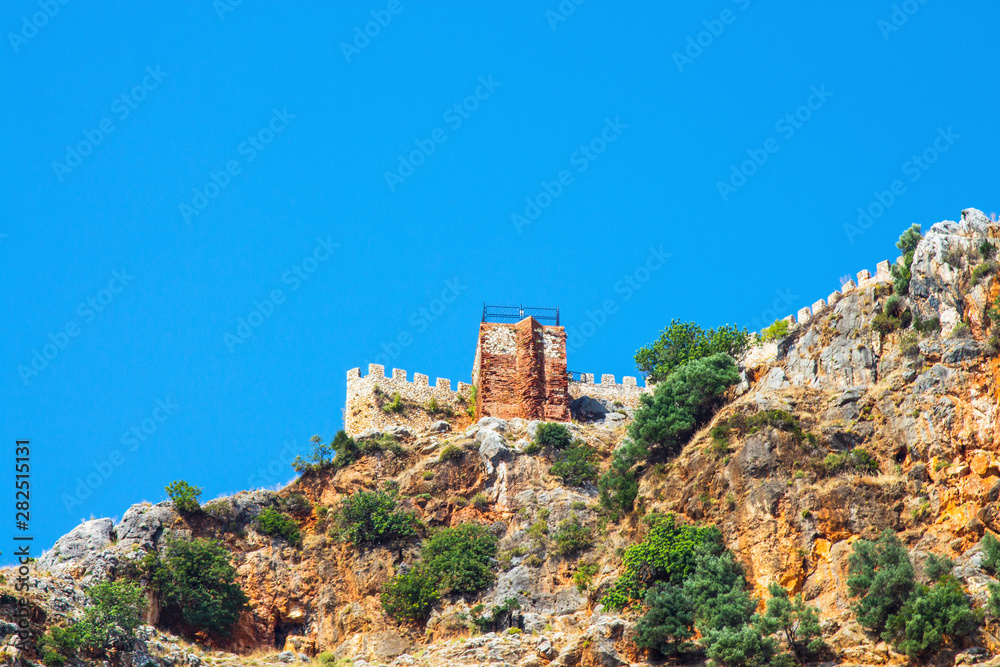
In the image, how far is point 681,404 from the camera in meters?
53.5

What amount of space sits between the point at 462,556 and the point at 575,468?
6512 millimetres

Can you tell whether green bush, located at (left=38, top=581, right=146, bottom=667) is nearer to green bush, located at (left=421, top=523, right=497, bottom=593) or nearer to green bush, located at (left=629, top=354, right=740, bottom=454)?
green bush, located at (left=421, top=523, right=497, bottom=593)

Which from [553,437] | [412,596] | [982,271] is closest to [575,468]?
[553,437]

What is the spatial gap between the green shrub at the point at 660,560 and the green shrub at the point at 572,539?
3508 mm

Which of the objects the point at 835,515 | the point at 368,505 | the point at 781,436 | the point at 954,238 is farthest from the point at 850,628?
the point at 368,505

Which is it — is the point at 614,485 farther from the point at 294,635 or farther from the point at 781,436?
the point at 294,635

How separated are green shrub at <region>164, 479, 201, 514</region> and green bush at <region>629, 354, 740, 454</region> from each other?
17.9 m

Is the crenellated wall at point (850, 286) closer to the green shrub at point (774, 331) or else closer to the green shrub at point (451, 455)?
the green shrub at point (774, 331)

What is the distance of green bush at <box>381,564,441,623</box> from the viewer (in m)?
50.9

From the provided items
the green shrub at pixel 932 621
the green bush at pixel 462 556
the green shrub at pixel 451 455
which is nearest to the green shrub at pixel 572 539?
the green bush at pixel 462 556

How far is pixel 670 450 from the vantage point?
53.0 m

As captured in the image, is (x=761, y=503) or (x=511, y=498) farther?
(x=511, y=498)

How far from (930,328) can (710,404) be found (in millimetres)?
9150

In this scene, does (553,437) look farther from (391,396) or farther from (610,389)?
(610,389)
